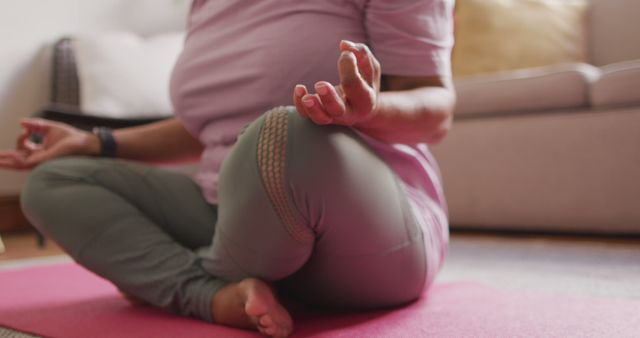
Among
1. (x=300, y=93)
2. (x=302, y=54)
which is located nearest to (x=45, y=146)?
(x=302, y=54)

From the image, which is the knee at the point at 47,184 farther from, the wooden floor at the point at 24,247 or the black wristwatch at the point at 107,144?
the wooden floor at the point at 24,247

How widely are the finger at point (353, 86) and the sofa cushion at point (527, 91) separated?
1319mm

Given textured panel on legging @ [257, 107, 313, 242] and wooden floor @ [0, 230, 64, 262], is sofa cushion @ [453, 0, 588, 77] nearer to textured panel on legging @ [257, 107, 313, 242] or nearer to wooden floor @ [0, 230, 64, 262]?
wooden floor @ [0, 230, 64, 262]

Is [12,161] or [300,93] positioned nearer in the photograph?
[300,93]

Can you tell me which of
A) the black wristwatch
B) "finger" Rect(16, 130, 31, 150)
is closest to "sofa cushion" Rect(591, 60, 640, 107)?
the black wristwatch

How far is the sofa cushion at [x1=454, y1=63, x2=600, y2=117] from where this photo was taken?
1.80 m

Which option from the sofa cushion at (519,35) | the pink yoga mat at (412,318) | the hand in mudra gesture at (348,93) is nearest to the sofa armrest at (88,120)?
the pink yoga mat at (412,318)

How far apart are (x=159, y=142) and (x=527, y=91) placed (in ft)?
3.62

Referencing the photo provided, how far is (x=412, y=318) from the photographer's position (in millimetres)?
847

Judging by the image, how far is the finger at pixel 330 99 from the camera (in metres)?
0.59

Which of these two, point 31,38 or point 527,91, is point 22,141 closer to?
point 527,91

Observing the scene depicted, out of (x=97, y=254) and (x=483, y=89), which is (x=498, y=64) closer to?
(x=483, y=89)

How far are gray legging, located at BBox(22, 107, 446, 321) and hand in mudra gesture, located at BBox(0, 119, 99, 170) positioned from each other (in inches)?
3.0

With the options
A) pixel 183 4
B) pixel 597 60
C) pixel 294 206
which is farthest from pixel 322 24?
pixel 183 4
